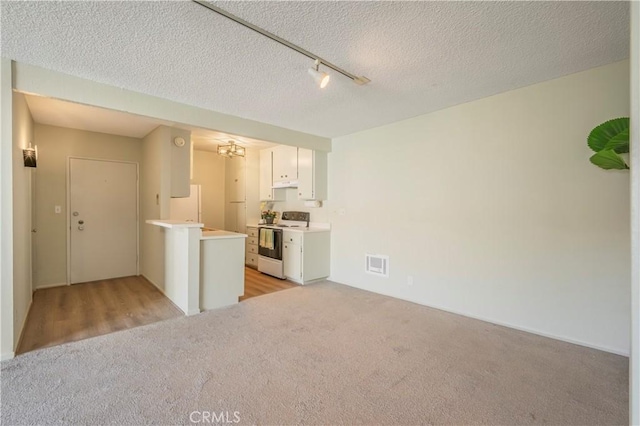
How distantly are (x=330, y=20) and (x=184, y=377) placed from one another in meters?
2.64

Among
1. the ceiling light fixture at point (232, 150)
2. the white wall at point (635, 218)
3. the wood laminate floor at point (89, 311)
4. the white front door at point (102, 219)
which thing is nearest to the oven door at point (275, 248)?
the ceiling light fixture at point (232, 150)

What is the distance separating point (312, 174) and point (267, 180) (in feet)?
4.43

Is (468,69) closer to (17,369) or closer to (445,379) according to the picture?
(445,379)

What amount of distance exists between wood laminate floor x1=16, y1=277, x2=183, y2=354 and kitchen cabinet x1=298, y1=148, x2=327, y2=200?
8.49 feet

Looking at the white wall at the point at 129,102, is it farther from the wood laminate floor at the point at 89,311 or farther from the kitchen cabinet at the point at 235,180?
the kitchen cabinet at the point at 235,180

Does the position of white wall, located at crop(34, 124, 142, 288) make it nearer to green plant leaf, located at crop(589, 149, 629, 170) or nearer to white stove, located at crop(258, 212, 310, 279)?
white stove, located at crop(258, 212, 310, 279)

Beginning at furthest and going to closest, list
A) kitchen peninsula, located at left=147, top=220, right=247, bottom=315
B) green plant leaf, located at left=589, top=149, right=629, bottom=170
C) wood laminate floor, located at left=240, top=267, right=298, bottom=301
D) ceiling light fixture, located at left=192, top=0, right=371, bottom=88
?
1. wood laminate floor, located at left=240, top=267, right=298, bottom=301
2. kitchen peninsula, located at left=147, top=220, right=247, bottom=315
3. green plant leaf, located at left=589, top=149, right=629, bottom=170
4. ceiling light fixture, located at left=192, top=0, right=371, bottom=88

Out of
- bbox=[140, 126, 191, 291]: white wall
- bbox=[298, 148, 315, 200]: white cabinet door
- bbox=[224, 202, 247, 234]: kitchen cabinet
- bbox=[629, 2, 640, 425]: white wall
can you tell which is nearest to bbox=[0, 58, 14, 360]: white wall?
bbox=[140, 126, 191, 291]: white wall

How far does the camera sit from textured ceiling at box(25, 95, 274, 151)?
11.0 feet

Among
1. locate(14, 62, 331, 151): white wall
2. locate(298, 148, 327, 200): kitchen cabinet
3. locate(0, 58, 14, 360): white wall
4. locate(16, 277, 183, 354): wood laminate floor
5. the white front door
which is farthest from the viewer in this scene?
locate(298, 148, 327, 200): kitchen cabinet

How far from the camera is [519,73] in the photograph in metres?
2.54

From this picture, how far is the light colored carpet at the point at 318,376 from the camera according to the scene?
1745 mm

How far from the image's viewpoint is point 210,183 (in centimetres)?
658

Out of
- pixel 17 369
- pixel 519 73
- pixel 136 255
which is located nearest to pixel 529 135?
pixel 519 73
